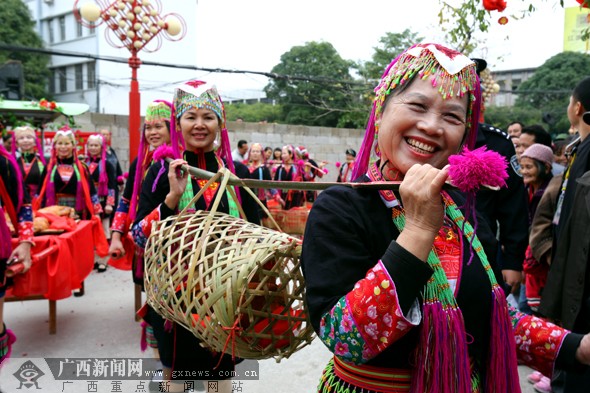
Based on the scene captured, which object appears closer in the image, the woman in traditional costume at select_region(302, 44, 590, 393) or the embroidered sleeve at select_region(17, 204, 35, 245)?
the woman in traditional costume at select_region(302, 44, 590, 393)

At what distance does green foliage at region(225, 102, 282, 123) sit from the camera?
25.5 meters

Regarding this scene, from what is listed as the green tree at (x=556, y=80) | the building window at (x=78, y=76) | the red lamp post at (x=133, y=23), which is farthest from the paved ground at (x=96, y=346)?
the green tree at (x=556, y=80)

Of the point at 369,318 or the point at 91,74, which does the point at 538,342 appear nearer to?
the point at 369,318

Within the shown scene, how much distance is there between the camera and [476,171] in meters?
0.98

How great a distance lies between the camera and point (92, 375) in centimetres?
354

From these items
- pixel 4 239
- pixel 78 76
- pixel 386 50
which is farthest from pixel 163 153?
pixel 78 76

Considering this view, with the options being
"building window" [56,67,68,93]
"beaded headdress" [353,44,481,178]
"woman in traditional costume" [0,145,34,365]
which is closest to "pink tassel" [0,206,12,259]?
"woman in traditional costume" [0,145,34,365]

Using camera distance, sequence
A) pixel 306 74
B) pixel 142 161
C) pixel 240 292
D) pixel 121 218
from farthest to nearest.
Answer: pixel 306 74
pixel 142 161
pixel 121 218
pixel 240 292

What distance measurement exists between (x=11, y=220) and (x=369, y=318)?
9.48ft

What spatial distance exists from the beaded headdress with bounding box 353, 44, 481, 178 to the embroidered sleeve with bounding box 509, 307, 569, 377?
56 cm

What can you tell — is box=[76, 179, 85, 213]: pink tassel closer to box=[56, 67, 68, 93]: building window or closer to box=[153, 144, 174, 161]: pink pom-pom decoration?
box=[153, 144, 174, 161]: pink pom-pom decoration

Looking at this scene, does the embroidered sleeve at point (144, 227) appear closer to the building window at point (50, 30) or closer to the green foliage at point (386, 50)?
the green foliage at point (386, 50)

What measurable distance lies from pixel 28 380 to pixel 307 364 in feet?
6.65

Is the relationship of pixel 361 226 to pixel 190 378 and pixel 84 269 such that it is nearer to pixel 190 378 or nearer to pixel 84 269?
pixel 190 378
